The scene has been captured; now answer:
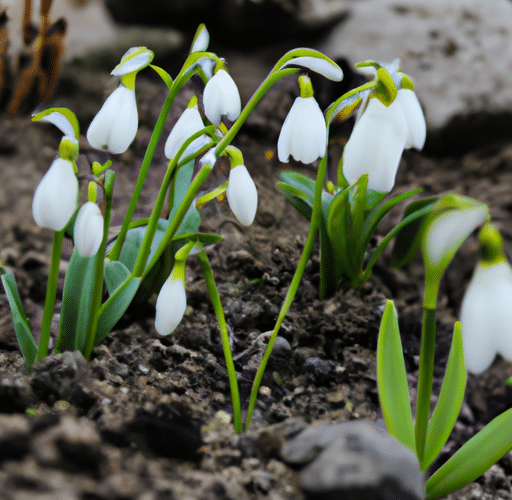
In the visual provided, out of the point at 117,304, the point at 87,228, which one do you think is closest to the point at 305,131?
the point at 87,228

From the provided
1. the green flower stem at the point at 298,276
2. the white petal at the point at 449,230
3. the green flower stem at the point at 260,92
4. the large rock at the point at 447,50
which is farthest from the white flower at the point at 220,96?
the large rock at the point at 447,50

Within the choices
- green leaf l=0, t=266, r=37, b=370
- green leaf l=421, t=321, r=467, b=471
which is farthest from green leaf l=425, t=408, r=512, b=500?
green leaf l=0, t=266, r=37, b=370

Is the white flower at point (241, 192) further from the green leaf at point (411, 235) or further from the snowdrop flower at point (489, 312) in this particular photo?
the green leaf at point (411, 235)

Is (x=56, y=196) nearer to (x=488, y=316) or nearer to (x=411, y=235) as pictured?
(x=488, y=316)

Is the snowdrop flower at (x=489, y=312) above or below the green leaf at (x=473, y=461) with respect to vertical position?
above

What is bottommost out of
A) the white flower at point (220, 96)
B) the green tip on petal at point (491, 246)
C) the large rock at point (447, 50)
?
the green tip on petal at point (491, 246)
